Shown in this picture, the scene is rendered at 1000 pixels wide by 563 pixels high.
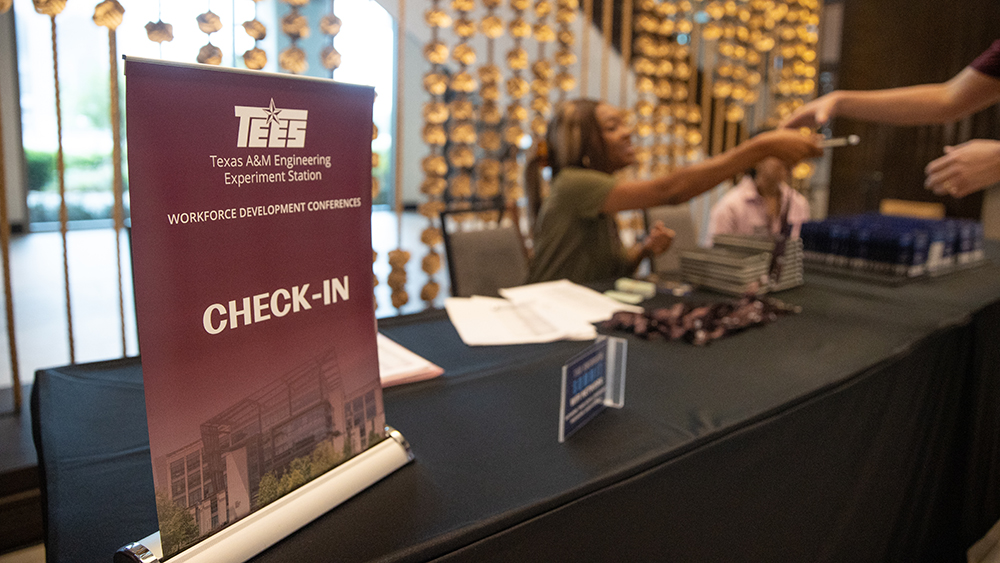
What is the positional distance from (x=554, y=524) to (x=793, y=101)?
14.1ft

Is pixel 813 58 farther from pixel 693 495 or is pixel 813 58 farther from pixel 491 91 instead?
pixel 693 495

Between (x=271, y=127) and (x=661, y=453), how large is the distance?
0.64m

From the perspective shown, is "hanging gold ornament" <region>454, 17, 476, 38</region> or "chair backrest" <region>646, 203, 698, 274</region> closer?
"hanging gold ornament" <region>454, 17, 476, 38</region>

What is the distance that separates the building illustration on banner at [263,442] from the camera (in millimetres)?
602

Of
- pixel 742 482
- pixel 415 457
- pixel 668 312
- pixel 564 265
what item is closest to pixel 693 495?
pixel 742 482

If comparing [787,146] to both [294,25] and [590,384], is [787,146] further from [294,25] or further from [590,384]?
[294,25]

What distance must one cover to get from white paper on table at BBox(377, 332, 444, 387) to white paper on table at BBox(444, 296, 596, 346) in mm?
181

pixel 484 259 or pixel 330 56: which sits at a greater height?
pixel 330 56

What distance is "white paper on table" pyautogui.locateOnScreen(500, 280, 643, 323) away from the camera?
1561mm

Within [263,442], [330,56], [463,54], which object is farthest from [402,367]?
[463,54]

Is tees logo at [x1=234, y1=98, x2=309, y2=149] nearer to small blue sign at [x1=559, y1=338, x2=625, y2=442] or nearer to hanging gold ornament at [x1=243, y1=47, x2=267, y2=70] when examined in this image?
small blue sign at [x1=559, y1=338, x2=625, y2=442]

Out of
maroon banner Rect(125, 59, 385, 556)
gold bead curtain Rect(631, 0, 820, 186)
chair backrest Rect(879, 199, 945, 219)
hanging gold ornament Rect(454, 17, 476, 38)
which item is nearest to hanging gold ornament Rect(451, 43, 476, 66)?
hanging gold ornament Rect(454, 17, 476, 38)

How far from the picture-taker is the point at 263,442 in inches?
26.4

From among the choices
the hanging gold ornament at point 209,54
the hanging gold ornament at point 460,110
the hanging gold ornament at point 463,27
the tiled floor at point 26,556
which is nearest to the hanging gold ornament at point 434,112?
the hanging gold ornament at point 460,110
